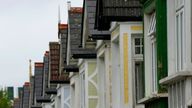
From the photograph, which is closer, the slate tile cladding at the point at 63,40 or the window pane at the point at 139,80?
the window pane at the point at 139,80

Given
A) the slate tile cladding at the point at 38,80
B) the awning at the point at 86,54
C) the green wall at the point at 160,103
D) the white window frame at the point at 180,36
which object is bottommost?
the slate tile cladding at the point at 38,80

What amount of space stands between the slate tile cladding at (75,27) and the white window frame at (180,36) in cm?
2380

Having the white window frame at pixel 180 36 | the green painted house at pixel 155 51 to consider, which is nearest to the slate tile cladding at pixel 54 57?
the green painted house at pixel 155 51

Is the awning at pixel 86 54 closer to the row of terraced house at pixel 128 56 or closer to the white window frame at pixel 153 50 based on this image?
the row of terraced house at pixel 128 56

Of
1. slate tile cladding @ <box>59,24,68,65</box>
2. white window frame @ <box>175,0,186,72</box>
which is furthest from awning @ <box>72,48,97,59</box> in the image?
white window frame @ <box>175,0,186,72</box>

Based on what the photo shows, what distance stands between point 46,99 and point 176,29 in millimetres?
44901

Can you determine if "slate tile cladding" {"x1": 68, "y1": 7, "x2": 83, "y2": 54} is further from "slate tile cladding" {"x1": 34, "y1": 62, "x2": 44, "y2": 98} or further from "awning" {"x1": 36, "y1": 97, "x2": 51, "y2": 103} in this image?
"slate tile cladding" {"x1": 34, "y1": 62, "x2": 44, "y2": 98}

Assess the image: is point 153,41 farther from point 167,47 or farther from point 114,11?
point 114,11

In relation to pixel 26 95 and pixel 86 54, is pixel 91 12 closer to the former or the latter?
pixel 86 54

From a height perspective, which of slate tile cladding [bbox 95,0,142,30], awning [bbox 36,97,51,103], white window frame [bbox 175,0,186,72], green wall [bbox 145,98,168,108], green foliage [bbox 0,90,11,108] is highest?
slate tile cladding [bbox 95,0,142,30]

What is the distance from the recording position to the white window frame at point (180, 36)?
20.0 m

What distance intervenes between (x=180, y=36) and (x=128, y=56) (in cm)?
965

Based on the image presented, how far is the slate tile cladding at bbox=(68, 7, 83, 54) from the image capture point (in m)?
45.3

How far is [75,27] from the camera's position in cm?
4622
